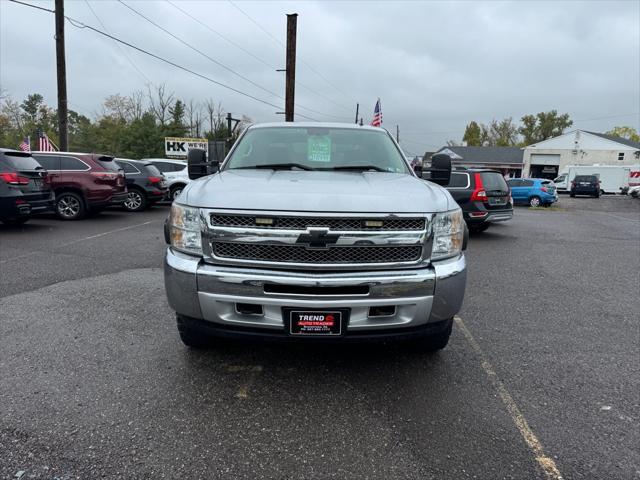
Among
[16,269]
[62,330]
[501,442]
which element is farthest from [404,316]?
[16,269]

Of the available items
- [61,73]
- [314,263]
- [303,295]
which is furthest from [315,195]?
[61,73]

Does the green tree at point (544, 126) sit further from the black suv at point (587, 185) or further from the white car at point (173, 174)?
the white car at point (173, 174)

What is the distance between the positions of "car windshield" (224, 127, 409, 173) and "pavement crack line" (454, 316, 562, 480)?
1803mm

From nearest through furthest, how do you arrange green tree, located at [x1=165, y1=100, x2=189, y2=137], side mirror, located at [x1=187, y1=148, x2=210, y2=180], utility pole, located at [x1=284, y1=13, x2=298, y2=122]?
side mirror, located at [x1=187, y1=148, x2=210, y2=180]
utility pole, located at [x1=284, y1=13, x2=298, y2=122]
green tree, located at [x1=165, y1=100, x2=189, y2=137]

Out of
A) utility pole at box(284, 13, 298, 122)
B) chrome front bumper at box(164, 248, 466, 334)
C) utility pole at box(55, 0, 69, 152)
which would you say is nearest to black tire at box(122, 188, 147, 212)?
utility pole at box(55, 0, 69, 152)

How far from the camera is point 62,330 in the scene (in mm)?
3936

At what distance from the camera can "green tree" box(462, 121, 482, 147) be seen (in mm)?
89375

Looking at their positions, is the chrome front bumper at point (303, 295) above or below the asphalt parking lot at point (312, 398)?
above

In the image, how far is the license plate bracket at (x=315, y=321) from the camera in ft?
8.52

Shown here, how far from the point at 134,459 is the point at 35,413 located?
33.6 inches

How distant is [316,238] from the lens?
8.60 feet

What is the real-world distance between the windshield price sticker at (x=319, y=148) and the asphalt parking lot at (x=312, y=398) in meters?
1.72

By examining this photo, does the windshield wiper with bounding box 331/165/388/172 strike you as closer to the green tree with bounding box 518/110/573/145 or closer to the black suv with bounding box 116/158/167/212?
the black suv with bounding box 116/158/167/212

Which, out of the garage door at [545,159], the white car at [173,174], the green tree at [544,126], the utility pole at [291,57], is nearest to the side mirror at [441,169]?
the white car at [173,174]
